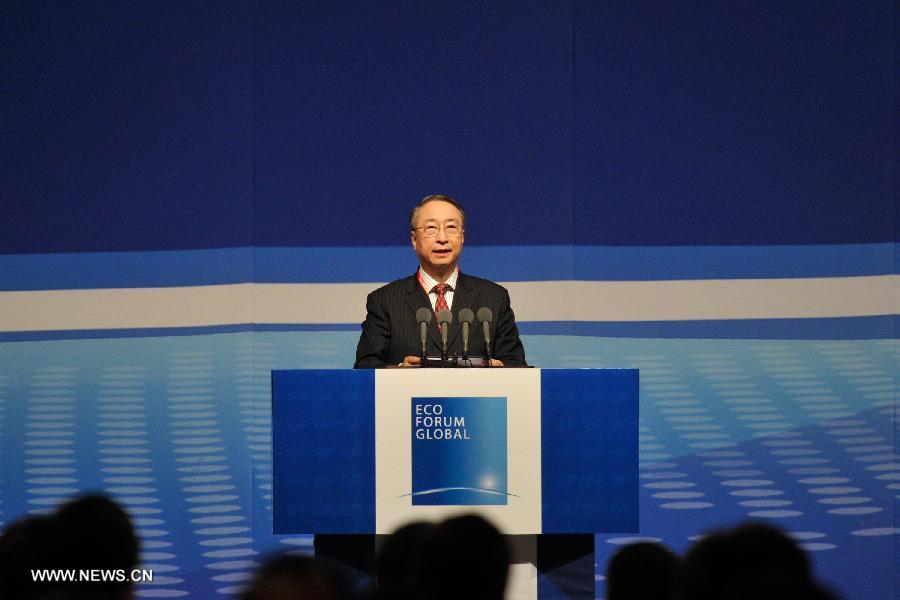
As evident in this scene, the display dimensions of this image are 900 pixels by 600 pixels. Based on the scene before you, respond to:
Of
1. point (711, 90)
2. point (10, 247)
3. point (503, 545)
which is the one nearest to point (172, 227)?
point (10, 247)

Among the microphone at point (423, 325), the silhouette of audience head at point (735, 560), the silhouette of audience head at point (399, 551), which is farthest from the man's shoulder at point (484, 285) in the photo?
the silhouette of audience head at point (735, 560)

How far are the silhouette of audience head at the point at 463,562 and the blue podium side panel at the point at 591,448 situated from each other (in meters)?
1.64

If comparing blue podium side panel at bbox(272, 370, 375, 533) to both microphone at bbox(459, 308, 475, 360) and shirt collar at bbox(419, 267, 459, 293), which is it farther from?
shirt collar at bbox(419, 267, 459, 293)

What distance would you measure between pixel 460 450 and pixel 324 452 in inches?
15.5

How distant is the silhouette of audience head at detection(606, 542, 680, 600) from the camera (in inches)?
87.3

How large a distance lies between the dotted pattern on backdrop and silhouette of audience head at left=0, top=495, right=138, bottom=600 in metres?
3.48

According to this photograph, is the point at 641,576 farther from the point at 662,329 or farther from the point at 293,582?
the point at 662,329

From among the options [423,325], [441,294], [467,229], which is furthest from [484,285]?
[467,229]

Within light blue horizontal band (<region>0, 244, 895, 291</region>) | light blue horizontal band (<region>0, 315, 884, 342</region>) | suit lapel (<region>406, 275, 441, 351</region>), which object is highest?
light blue horizontal band (<region>0, 244, 895, 291</region>)

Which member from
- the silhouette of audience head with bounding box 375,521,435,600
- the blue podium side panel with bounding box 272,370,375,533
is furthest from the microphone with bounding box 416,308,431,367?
the silhouette of audience head with bounding box 375,521,435,600

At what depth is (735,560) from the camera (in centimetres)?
181

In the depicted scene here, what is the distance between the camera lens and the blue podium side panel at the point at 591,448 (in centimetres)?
365

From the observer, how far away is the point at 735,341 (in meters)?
5.95

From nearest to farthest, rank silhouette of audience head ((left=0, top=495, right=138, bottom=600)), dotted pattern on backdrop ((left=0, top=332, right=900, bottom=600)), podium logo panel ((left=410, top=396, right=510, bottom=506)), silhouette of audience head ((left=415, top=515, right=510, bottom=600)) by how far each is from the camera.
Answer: silhouette of audience head ((left=415, top=515, right=510, bottom=600))
silhouette of audience head ((left=0, top=495, right=138, bottom=600))
podium logo panel ((left=410, top=396, right=510, bottom=506))
dotted pattern on backdrop ((left=0, top=332, right=900, bottom=600))
